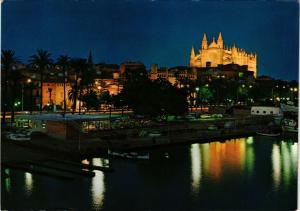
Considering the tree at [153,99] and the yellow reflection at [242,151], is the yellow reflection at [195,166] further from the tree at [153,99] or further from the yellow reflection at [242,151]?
the tree at [153,99]

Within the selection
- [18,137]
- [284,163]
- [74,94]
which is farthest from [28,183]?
[74,94]

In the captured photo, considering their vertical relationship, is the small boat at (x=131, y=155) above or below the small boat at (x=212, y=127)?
below

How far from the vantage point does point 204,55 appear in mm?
57406

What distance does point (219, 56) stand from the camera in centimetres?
5656

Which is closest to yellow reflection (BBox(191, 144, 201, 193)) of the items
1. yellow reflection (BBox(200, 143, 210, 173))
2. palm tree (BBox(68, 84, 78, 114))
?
yellow reflection (BBox(200, 143, 210, 173))

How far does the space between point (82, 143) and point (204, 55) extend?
47.2 meters

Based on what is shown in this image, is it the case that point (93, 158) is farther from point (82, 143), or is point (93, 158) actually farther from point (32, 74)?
point (32, 74)

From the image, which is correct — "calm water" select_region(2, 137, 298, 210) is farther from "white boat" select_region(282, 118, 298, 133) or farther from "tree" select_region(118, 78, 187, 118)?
"white boat" select_region(282, 118, 298, 133)

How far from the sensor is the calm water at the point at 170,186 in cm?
757

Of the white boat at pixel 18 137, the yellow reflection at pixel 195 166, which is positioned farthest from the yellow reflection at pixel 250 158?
the white boat at pixel 18 137

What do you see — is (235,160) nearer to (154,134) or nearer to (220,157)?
(220,157)

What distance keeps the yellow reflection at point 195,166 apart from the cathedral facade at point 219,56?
4377 cm

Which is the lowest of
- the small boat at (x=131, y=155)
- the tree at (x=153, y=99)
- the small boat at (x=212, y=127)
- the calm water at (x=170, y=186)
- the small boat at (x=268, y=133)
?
the calm water at (x=170, y=186)

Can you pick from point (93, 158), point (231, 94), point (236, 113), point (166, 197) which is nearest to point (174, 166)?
point (93, 158)
